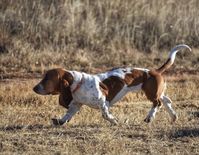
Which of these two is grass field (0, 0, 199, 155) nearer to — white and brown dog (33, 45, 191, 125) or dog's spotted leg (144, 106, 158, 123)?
dog's spotted leg (144, 106, 158, 123)

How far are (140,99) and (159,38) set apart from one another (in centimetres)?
616

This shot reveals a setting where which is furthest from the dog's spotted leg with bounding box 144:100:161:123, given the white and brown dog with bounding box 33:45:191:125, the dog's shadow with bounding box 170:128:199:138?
the dog's shadow with bounding box 170:128:199:138

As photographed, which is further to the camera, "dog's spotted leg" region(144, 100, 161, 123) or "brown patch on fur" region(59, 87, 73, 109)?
"dog's spotted leg" region(144, 100, 161, 123)

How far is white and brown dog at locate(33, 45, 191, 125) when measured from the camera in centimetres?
927

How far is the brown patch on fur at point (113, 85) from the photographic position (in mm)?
9594

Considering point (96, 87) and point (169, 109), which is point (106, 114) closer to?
point (96, 87)

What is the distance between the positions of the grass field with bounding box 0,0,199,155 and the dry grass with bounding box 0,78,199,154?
0.4 inches

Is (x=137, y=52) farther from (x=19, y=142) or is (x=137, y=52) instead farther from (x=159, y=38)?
(x=19, y=142)

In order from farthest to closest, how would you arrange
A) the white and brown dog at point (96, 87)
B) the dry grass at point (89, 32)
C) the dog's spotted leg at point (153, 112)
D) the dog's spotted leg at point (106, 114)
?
the dry grass at point (89, 32) → the dog's spotted leg at point (153, 112) → the dog's spotted leg at point (106, 114) → the white and brown dog at point (96, 87)

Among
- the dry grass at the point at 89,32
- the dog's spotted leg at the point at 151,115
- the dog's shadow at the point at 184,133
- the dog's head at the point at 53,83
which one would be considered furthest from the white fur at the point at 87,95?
the dry grass at the point at 89,32

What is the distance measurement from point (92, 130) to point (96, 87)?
618 mm

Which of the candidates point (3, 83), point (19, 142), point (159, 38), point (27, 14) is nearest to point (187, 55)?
point (159, 38)

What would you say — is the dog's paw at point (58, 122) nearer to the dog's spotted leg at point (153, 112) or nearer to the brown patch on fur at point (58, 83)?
the brown patch on fur at point (58, 83)

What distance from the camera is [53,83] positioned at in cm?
923
